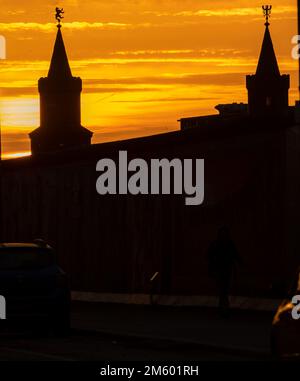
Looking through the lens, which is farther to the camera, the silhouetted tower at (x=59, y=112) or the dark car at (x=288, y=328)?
the silhouetted tower at (x=59, y=112)

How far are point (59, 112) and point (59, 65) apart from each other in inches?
283

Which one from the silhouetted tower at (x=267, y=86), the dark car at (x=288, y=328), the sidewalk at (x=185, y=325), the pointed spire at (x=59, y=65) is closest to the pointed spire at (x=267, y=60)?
the silhouetted tower at (x=267, y=86)

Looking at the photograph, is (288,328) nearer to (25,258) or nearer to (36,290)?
(36,290)

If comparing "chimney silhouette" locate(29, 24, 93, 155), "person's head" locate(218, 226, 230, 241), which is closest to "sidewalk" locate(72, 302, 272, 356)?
"person's head" locate(218, 226, 230, 241)

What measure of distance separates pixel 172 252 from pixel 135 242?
6.59 feet

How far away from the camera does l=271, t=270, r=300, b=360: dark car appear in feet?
55.0

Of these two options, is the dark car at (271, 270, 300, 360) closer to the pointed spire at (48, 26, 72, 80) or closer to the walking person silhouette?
the walking person silhouette

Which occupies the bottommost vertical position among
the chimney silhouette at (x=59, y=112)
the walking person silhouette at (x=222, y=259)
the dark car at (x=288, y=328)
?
the dark car at (x=288, y=328)

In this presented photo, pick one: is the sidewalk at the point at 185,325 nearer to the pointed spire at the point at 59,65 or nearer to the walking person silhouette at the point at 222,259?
the walking person silhouette at the point at 222,259

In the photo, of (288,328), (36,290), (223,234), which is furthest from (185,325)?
(288,328)

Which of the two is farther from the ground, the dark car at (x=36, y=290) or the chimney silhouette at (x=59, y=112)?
the chimney silhouette at (x=59, y=112)

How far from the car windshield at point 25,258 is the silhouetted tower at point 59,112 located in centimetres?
12467

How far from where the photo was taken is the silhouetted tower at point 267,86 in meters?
134

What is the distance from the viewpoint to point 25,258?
28.7 m
